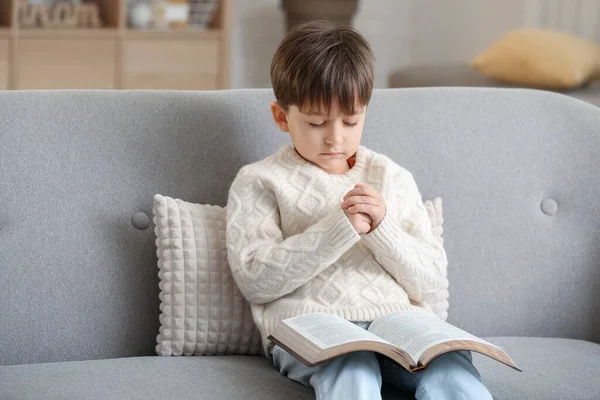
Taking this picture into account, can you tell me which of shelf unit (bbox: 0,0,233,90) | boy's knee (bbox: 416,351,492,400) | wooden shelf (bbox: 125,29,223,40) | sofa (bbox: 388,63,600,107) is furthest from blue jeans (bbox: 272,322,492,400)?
wooden shelf (bbox: 125,29,223,40)

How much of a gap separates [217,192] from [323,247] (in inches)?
13.1

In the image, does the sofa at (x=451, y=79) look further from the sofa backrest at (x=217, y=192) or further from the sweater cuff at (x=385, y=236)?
the sweater cuff at (x=385, y=236)

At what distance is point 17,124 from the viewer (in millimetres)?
1815

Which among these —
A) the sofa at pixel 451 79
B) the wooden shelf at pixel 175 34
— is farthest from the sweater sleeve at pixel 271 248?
the wooden shelf at pixel 175 34

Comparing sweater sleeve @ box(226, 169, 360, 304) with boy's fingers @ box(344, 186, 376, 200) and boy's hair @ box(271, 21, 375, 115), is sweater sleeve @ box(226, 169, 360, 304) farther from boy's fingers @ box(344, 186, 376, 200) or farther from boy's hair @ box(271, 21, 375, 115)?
boy's hair @ box(271, 21, 375, 115)

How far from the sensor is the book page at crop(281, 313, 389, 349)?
4.88 ft

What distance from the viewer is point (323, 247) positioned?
65.6 inches

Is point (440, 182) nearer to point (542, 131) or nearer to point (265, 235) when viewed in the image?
point (542, 131)

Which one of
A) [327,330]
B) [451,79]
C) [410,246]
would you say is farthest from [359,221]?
[451,79]

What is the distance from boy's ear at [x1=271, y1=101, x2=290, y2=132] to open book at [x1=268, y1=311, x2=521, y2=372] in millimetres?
394

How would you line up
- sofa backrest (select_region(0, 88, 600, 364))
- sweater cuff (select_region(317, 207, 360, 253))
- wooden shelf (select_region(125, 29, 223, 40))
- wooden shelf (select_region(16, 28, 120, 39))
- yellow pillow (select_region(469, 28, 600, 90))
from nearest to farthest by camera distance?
sweater cuff (select_region(317, 207, 360, 253)) < sofa backrest (select_region(0, 88, 600, 364)) < yellow pillow (select_region(469, 28, 600, 90)) < wooden shelf (select_region(16, 28, 120, 39)) < wooden shelf (select_region(125, 29, 223, 40))

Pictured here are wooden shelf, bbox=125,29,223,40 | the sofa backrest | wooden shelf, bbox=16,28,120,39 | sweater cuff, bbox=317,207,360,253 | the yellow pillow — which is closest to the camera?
sweater cuff, bbox=317,207,360,253

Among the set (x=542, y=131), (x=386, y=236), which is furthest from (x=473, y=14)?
(x=386, y=236)

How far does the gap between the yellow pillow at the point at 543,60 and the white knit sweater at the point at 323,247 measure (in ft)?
6.55
